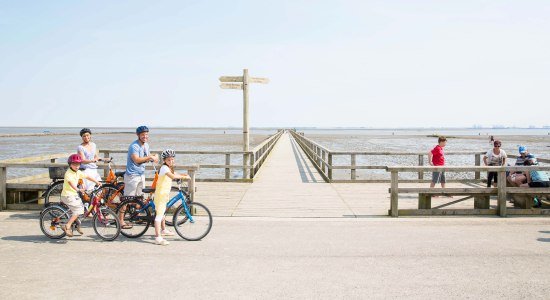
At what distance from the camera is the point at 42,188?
31.0ft

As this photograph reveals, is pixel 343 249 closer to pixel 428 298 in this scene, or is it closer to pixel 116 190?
pixel 428 298

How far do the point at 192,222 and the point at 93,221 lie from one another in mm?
1573

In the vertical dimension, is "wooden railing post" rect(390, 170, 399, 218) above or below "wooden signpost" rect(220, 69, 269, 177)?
below

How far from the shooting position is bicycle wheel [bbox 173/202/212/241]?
714 centimetres

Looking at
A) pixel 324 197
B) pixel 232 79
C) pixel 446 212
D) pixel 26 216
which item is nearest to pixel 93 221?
pixel 26 216

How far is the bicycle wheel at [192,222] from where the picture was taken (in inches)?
281

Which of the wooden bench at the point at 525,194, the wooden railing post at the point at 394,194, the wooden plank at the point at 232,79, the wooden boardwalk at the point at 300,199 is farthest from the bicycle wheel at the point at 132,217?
the wooden plank at the point at 232,79

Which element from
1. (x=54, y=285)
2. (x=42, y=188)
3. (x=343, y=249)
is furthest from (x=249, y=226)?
(x=42, y=188)

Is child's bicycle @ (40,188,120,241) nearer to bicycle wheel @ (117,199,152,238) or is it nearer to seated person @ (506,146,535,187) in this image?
bicycle wheel @ (117,199,152,238)

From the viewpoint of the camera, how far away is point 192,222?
281 inches

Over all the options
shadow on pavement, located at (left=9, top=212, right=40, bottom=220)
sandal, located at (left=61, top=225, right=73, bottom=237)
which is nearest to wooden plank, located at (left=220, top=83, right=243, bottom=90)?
shadow on pavement, located at (left=9, top=212, right=40, bottom=220)

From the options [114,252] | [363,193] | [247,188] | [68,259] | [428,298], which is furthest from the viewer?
[247,188]

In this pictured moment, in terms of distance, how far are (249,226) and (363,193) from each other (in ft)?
16.0

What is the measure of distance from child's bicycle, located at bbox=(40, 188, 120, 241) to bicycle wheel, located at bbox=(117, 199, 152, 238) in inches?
6.7
